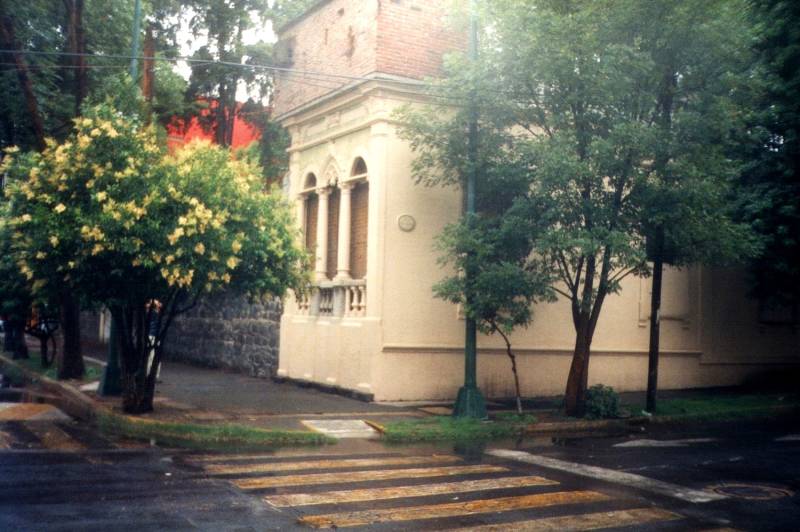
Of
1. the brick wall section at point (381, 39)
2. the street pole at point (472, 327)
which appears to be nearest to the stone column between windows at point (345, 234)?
the brick wall section at point (381, 39)

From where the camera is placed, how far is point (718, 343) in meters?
23.0

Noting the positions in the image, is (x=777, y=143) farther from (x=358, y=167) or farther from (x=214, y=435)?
(x=214, y=435)

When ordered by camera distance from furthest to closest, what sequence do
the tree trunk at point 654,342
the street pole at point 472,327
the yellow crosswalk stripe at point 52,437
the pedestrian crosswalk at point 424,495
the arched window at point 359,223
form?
the arched window at point 359,223
the tree trunk at point 654,342
the street pole at point 472,327
the yellow crosswalk stripe at point 52,437
the pedestrian crosswalk at point 424,495

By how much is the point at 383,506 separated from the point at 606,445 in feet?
20.6

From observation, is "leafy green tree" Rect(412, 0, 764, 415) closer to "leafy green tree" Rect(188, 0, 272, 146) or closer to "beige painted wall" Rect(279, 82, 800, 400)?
"beige painted wall" Rect(279, 82, 800, 400)

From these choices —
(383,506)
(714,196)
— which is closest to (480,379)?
(714,196)

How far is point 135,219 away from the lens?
41.1 ft

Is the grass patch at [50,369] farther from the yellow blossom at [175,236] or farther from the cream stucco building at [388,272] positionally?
the yellow blossom at [175,236]

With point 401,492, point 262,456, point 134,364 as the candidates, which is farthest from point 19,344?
point 401,492

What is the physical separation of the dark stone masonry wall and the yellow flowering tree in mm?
8242

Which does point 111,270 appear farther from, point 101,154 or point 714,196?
point 714,196

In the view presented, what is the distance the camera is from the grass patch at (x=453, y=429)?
45.2 ft

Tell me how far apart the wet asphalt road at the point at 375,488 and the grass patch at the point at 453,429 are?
798 mm

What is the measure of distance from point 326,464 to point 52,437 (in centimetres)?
437
